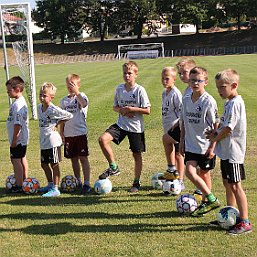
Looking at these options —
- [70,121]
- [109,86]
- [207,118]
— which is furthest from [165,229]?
[109,86]

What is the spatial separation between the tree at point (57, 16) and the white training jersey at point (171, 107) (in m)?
80.3

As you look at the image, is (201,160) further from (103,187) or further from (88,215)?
(103,187)

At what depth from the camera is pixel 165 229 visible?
5.84 metres

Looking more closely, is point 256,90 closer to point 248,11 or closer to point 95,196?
point 95,196

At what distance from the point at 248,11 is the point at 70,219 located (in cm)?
8031

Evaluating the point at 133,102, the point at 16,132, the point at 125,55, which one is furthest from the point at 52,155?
the point at 125,55

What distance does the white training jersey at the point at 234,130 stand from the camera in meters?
5.45

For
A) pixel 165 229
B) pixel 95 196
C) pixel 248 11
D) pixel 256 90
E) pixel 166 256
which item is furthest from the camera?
pixel 248 11

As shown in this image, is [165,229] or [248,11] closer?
[165,229]

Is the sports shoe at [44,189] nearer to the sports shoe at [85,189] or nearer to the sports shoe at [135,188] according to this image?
the sports shoe at [85,189]

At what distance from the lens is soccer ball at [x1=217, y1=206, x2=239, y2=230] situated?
5.62 metres

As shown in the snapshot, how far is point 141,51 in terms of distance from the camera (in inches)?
2859

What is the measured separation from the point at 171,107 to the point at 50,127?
Result: 1960mm

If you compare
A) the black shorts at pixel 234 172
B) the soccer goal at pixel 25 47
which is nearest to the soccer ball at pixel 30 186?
the black shorts at pixel 234 172
